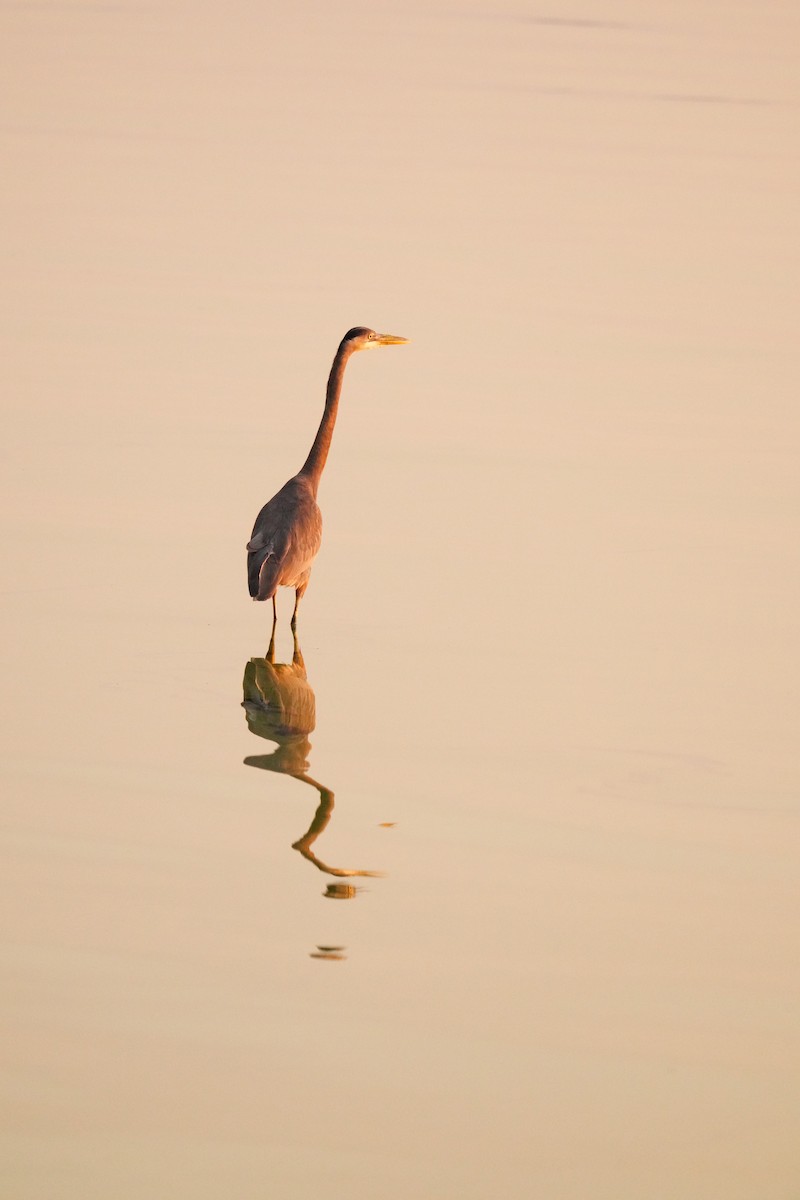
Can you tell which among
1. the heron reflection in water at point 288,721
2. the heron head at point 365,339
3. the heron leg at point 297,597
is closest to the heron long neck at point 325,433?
the heron head at point 365,339

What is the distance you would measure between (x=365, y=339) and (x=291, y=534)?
85.2 inches

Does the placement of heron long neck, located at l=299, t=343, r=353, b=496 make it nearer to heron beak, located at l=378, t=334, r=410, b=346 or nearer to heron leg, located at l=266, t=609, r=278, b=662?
heron beak, located at l=378, t=334, r=410, b=346

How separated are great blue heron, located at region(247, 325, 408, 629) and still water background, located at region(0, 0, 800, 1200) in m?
0.23

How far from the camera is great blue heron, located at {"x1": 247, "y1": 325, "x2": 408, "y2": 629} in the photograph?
8.00 m

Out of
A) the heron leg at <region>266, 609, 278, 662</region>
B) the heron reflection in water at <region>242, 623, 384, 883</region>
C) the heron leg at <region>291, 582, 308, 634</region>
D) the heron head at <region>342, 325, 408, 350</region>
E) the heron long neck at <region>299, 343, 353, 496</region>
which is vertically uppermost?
the heron head at <region>342, 325, 408, 350</region>

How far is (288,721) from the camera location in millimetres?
7051

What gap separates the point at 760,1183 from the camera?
4.43 m

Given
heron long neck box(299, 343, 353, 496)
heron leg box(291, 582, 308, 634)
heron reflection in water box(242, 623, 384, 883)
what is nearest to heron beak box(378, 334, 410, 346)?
heron long neck box(299, 343, 353, 496)

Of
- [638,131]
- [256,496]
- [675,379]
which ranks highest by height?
[638,131]

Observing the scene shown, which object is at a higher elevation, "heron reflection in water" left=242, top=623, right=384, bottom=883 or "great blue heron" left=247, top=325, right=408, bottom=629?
"great blue heron" left=247, top=325, right=408, bottom=629

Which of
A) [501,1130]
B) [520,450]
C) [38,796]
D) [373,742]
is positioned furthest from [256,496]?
[501,1130]

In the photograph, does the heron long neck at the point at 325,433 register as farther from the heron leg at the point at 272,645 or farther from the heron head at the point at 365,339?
the heron leg at the point at 272,645

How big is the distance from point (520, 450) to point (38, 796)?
4871 millimetres

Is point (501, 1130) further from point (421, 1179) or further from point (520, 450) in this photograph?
point (520, 450)
